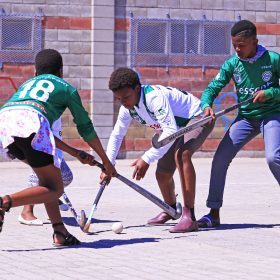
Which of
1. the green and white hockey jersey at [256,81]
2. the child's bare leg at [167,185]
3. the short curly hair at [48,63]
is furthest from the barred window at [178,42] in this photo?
the short curly hair at [48,63]

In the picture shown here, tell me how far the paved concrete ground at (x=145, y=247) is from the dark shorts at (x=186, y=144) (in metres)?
0.58

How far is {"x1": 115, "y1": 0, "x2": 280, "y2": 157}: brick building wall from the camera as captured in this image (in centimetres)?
2002

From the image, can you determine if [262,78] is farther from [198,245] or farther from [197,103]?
[198,245]

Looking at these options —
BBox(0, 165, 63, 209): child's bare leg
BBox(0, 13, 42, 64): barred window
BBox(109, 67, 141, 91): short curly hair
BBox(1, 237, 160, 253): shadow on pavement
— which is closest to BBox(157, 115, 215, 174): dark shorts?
BBox(109, 67, 141, 91): short curly hair

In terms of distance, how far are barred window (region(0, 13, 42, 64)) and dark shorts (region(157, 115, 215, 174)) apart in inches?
409

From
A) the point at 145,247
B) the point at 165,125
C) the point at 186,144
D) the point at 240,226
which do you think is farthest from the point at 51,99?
the point at 240,226

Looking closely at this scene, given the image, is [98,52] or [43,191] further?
[98,52]

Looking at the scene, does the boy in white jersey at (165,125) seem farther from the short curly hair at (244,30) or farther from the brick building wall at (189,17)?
the brick building wall at (189,17)

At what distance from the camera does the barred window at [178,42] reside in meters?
20.2

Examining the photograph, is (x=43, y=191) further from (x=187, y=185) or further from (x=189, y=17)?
(x=189, y=17)

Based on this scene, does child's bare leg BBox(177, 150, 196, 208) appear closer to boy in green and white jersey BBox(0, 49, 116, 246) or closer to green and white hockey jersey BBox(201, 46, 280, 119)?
green and white hockey jersey BBox(201, 46, 280, 119)

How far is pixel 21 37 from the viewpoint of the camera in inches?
766

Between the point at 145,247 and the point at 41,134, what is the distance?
1228 millimetres

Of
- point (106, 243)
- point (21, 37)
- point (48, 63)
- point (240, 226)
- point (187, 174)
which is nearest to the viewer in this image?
point (106, 243)
